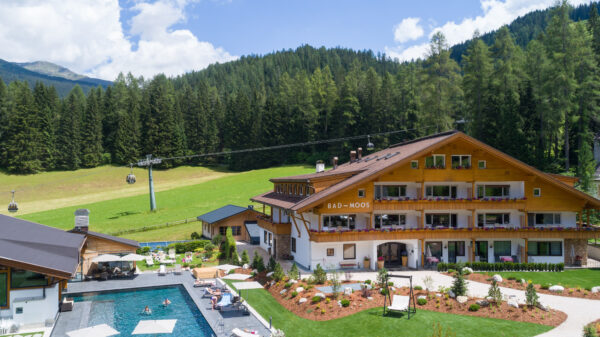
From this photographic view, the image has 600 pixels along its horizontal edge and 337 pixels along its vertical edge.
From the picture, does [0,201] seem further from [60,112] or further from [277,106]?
[277,106]

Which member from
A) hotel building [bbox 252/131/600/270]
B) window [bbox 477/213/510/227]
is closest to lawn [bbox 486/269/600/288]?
hotel building [bbox 252/131/600/270]

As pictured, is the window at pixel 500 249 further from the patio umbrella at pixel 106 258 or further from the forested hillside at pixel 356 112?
the patio umbrella at pixel 106 258

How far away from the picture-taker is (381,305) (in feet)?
78.8

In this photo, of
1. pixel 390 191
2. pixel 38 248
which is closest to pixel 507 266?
pixel 390 191

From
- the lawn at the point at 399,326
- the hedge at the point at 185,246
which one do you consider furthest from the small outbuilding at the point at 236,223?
the lawn at the point at 399,326

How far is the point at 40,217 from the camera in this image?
218 ft

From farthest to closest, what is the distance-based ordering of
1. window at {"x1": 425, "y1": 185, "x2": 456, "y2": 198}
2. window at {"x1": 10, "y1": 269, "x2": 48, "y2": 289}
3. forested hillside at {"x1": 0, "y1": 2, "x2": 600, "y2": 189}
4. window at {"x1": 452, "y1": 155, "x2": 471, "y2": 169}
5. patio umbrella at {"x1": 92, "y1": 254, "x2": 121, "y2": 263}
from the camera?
forested hillside at {"x1": 0, "y1": 2, "x2": 600, "y2": 189}
window at {"x1": 425, "y1": 185, "x2": 456, "y2": 198}
window at {"x1": 452, "y1": 155, "x2": 471, "y2": 169}
patio umbrella at {"x1": 92, "y1": 254, "x2": 121, "y2": 263}
window at {"x1": 10, "y1": 269, "x2": 48, "y2": 289}

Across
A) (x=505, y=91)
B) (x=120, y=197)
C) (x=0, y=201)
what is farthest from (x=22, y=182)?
(x=505, y=91)

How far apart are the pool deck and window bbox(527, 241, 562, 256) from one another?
25.1 meters

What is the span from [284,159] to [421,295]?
82996mm

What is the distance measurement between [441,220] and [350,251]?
8.34 m

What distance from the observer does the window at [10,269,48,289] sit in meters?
Result: 22.4

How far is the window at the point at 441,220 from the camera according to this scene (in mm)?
37875

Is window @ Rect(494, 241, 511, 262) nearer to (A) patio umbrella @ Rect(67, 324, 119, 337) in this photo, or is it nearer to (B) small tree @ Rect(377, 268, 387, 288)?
(B) small tree @ Rect(377, 268, 387, 288)
